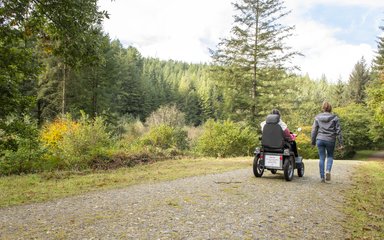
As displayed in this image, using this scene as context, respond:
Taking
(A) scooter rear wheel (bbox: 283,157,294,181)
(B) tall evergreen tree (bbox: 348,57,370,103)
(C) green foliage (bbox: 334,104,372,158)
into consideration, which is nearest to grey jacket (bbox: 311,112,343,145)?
(A) scooter rear wheel (bbox: 283,157,294,181)

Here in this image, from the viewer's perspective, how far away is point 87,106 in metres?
34.5

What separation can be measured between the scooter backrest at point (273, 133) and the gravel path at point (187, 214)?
127 centimetres

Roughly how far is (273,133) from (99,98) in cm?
2973

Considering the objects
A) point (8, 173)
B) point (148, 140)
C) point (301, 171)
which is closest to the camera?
point (301, 171)

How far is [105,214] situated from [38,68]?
467 cm

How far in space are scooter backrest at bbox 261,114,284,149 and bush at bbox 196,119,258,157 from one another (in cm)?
1221

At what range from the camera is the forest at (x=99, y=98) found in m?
6.18

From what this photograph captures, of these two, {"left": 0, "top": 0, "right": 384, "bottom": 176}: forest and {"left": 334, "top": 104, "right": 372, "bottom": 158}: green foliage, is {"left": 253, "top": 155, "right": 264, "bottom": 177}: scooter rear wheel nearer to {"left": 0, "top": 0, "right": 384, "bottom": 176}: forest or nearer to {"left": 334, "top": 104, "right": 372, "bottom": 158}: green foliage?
{"left": 0, "top": 0, "right": 384, "bottom": 176}: forest

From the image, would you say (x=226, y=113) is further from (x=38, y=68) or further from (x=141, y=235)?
(x=141, y=235)

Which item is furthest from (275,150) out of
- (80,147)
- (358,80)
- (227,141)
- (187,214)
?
(358,80)

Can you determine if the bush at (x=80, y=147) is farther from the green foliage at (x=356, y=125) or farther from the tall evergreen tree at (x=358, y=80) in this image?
the tall evergreen tree at (x=358, y=80)

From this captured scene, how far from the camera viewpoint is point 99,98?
115 feet

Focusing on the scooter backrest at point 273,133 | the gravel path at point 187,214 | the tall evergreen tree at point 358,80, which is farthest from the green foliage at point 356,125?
the gravel path at point 187,214

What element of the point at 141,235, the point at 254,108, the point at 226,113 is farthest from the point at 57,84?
the point at 141,235
